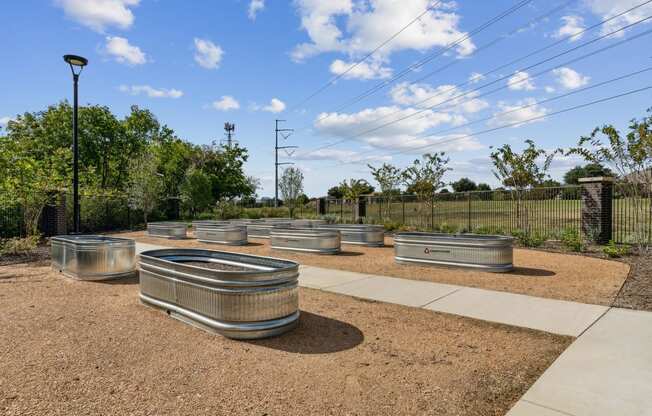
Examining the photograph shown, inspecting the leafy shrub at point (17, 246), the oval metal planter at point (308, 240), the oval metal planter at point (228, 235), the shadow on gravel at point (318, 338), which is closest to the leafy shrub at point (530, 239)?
the oval metal planter at point (308, 240)

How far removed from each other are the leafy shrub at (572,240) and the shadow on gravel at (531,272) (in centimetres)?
403

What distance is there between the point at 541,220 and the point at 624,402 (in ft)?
50.1

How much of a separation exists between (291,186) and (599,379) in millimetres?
28676

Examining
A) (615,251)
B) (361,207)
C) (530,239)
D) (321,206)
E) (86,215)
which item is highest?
(321,206)

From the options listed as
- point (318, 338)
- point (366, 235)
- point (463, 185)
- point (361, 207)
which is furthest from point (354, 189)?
point (463, 185)

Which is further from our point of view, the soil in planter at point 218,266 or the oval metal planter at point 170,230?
the oval metal planter at point 170,230

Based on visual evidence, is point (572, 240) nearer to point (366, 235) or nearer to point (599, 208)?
point (599, 208)

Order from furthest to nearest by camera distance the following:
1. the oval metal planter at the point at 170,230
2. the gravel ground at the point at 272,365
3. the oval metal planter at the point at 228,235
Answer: the oval metal planter at the point at 170,230 < the oval metal planter at the point at 228,235 < the gravel ground at the point at 272,365

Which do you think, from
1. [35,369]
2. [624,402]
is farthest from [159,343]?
[624,402]

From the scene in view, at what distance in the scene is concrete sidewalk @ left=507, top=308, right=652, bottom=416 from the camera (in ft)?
11.0

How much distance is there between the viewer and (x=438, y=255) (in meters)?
10.4

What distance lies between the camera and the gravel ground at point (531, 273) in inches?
301

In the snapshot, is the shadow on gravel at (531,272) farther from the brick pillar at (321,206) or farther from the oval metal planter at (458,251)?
the brick pillar at (321,206)

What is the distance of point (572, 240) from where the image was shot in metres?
13.2
